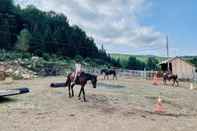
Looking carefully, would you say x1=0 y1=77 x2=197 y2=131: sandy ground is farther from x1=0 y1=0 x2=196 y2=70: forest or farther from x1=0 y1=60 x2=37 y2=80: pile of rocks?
x1=0 y1=0 x2=196 y2=70: forest

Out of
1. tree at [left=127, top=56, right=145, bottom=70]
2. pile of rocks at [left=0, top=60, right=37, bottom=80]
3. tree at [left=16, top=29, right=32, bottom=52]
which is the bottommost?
pile of rocks at [left=0, top=60, right=37, bottom=80]

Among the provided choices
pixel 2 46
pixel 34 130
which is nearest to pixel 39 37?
pixel 2 46

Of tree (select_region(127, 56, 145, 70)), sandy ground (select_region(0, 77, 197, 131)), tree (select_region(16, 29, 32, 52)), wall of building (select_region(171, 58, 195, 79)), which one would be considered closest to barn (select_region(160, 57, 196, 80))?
wall of building (select_region(171, 58, 195, 79))

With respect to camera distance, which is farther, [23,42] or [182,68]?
[23,42]

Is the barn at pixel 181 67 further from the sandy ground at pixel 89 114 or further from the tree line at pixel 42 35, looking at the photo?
the tree line at pixel 42 35

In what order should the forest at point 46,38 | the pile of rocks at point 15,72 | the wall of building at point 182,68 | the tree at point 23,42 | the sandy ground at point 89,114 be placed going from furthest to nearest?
the forest at point 46,38 < the tree at point 23,42 < the wall of building at point 182,68 < the pile of rocks at point 15,72 < the sandy ground at point 89,114

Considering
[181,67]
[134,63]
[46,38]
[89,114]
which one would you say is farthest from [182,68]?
[134,63]

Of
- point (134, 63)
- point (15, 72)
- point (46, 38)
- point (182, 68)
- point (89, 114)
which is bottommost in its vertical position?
point (89, 114)

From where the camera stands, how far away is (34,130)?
13680mm

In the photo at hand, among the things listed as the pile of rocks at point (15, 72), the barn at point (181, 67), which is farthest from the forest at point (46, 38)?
the pile of rocks at point (15, 72)

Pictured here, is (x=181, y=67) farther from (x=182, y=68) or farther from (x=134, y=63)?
(x=134, y=63)

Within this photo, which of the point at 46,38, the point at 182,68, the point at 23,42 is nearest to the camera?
the point at 182,68

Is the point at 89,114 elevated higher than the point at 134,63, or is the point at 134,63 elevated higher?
the point at 134,63

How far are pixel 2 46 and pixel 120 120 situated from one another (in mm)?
87098
